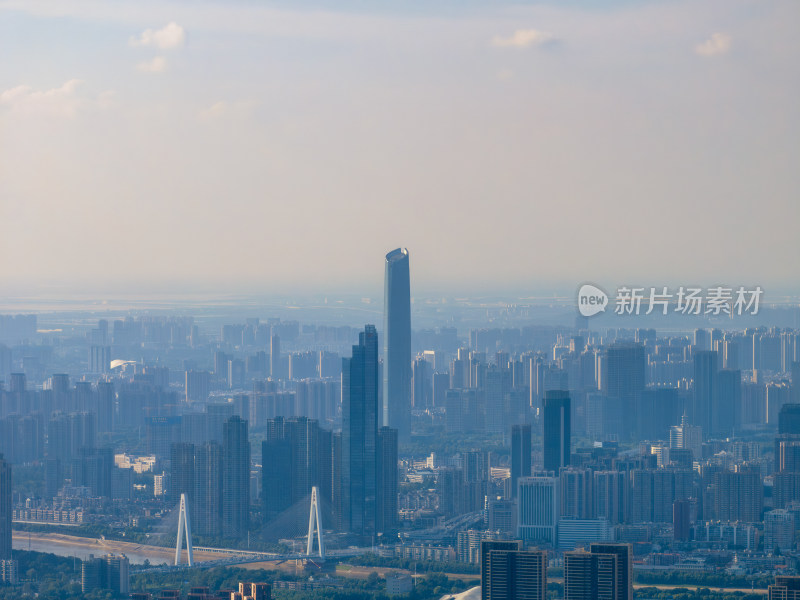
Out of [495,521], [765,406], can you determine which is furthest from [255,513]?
[765,406]

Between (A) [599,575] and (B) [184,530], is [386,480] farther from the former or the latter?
(A) [599,575]

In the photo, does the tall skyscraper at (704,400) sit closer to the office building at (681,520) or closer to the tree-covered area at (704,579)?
the office building at (681,520)

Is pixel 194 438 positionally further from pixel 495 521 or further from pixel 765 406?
pixel 765 406

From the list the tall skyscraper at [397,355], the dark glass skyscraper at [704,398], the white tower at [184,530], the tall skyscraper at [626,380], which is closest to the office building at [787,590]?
the white tower at [184,530]

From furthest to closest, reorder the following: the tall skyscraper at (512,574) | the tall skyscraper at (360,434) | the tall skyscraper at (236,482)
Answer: the tall skyscraper at (360,434)
the tall skyscraper at (236,482)
the tall skyscraper at (512,574)

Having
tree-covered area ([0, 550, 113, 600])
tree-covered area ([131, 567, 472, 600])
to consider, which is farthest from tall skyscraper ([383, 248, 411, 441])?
tree-covered area ([0, 550, 113, 600])

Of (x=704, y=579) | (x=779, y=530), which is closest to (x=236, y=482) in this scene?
(x=704, y=579)
